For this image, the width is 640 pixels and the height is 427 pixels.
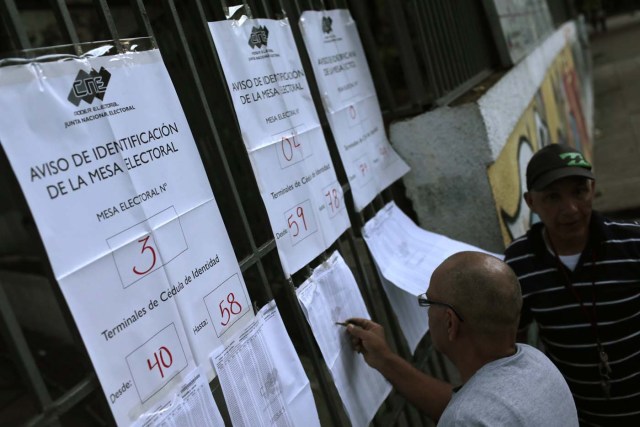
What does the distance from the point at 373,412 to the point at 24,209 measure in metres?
1.46

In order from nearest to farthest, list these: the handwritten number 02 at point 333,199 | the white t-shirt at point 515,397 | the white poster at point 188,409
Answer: the white poster at point 188,409
the white t-shirt at point 515,397
the handwritten number 02 at point 333,199

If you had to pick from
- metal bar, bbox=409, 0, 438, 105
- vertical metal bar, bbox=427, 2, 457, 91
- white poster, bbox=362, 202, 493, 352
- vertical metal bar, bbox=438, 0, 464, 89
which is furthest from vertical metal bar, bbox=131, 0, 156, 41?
vertical metal bar, bbox=438, 0, 464, 89

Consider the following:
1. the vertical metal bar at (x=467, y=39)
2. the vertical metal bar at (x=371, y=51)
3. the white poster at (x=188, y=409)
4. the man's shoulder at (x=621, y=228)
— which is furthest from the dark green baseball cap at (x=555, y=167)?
the white poster at (x=188, y=409)

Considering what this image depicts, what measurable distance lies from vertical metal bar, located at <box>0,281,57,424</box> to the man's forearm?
1174 millimetres

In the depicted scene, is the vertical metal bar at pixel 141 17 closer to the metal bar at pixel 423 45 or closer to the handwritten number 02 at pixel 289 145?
the handwritten number 02 at pixel 289 145

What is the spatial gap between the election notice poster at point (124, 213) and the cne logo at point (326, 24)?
1.05 meters

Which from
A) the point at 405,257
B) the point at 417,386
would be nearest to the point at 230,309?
the point at 417,386

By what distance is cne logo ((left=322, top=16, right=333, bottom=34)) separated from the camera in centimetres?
224

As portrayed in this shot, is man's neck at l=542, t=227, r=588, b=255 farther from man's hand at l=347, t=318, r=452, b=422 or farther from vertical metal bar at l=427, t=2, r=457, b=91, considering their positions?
Answer: vertical metal bar at l=427, t=2, r=457, b=91

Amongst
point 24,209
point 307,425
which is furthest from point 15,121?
point 307,425

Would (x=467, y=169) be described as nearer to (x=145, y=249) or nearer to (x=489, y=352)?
(x=489, y=352)

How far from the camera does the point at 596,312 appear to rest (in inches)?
88.0

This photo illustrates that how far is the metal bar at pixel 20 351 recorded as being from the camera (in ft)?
3.33

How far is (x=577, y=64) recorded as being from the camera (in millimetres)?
11102
